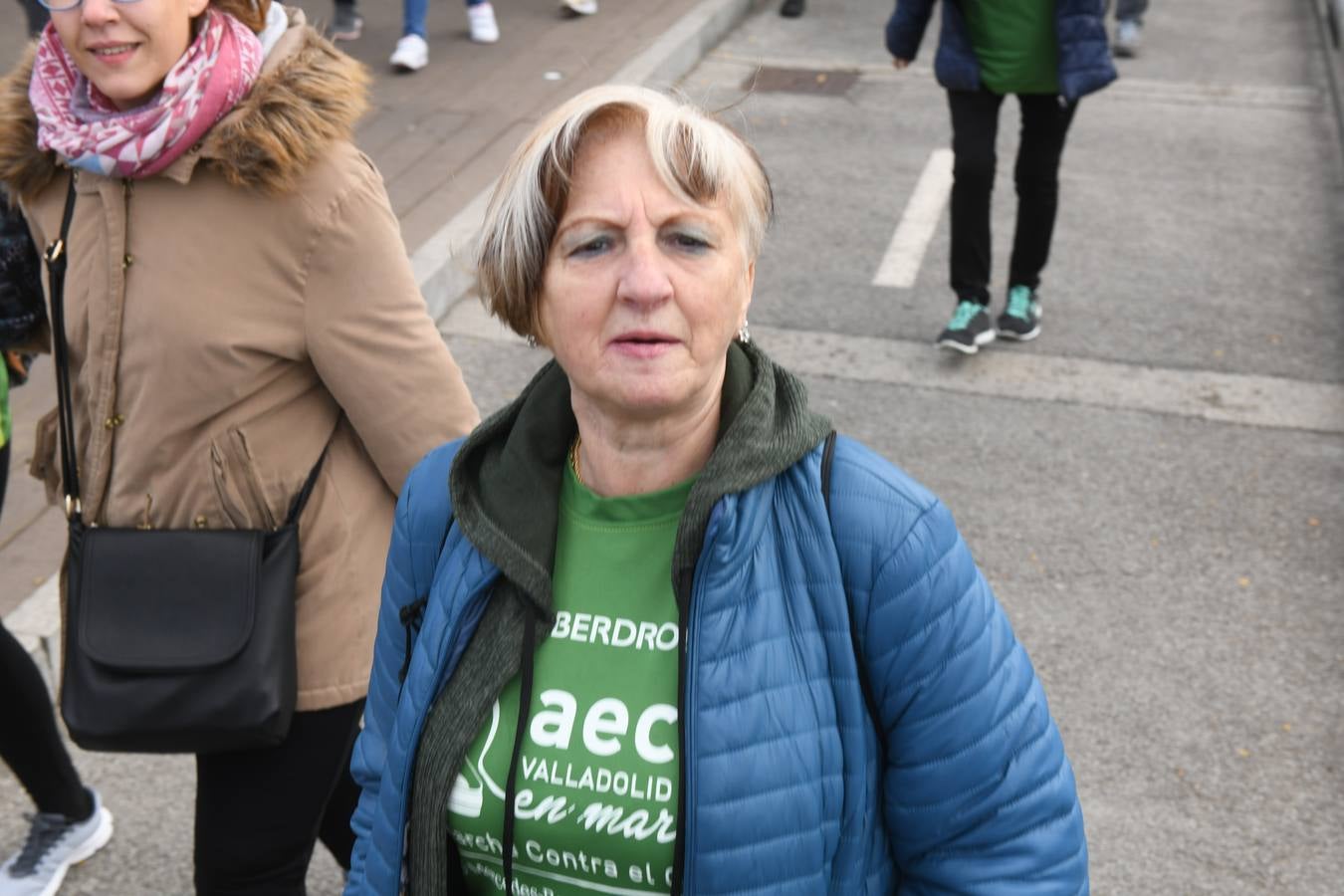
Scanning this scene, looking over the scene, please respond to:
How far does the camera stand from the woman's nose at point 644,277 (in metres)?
1.90

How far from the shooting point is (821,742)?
1.82 meters

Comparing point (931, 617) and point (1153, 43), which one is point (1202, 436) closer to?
point (931, 617)

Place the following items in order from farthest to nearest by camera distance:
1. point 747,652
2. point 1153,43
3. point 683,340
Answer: point 1153,43 < point 683,340 < point 747,652

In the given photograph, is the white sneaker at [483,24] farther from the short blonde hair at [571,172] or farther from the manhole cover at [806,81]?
the short blonde hair at [571,172]

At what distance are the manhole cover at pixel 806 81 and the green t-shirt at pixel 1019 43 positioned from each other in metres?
4.10

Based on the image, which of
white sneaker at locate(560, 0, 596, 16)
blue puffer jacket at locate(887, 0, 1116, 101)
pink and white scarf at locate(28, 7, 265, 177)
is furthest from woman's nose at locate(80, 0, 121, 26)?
white sneaker at locate(560, 0, 596, 16)

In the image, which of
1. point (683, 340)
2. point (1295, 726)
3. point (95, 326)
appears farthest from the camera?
point (1295, 726)

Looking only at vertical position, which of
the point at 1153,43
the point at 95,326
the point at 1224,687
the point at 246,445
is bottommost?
the point at 1153,43

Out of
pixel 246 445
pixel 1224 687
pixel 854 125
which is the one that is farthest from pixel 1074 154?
pixel 246 445

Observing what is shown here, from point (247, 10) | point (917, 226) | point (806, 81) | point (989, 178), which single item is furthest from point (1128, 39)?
point (247, 10)

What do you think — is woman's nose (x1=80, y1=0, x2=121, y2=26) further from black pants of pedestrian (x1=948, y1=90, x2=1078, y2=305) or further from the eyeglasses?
black pants of pedestrian (x1=948, y1=90, x2=1078, y2=305)

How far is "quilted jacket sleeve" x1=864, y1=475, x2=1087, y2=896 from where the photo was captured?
182 cm

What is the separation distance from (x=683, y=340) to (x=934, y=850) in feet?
2.25

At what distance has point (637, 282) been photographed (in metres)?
1.90
